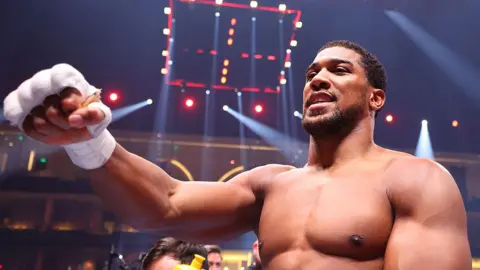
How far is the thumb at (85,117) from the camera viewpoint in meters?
1.04

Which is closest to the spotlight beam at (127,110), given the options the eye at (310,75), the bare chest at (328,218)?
the eye at (310,75)

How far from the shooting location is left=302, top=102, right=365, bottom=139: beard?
5.21 ft

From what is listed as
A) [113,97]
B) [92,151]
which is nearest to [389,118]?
[113,97]

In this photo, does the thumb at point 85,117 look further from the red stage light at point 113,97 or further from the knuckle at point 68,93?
the red stage light at point 113,97

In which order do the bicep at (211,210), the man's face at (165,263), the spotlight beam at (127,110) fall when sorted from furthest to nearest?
the spotlight beam at (127,110), the man's face at (165,263), the bicep at (211,210)

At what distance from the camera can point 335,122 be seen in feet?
5.22

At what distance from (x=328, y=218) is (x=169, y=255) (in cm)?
127

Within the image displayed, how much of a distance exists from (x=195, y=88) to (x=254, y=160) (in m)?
3.00

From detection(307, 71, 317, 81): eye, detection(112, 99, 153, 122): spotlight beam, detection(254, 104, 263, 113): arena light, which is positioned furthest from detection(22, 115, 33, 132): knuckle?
detection(254, 104, 263, 113): arena light

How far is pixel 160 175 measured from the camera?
1514mm

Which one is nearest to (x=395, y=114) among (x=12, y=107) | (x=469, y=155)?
(x=469, y=155)

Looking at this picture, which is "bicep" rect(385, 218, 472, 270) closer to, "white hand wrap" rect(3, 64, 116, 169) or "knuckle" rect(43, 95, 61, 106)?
"white hand wrap" rect(3, 64, 116, 169)

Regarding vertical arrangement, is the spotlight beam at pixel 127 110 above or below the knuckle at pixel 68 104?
above

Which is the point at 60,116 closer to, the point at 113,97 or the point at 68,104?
the point at 68,104
